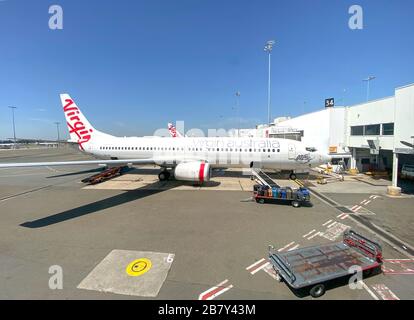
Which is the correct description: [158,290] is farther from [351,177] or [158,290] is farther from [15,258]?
[351,177]

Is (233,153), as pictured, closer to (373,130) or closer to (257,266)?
(257,266)

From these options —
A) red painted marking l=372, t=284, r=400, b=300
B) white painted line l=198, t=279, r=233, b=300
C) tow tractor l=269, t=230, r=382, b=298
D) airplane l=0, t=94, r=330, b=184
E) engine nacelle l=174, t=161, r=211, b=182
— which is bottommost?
red painted marking l=372, t=284, r=400, b=300

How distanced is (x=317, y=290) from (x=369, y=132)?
22018 mm

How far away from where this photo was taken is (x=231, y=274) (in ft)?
21.7

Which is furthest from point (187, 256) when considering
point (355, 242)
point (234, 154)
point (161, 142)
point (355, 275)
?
point (161, 142)

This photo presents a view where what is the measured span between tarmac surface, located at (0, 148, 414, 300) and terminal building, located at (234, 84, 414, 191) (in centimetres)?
478

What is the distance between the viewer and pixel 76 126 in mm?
23797

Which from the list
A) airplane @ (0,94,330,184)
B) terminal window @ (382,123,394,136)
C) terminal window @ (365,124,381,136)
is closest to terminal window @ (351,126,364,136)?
terminal window @ (365,124,381,136)

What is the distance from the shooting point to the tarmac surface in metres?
6.01

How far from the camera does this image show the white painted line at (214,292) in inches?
223

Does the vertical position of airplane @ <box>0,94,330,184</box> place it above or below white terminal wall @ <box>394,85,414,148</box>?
below

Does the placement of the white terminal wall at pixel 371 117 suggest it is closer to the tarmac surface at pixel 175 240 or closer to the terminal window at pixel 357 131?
the terminal window at pixel 357 131

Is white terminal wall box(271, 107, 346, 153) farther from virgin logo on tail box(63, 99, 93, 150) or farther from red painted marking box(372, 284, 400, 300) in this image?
virgin logo on tail box(63, 99, 93, 150)

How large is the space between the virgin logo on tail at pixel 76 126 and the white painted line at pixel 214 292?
22754 mm
